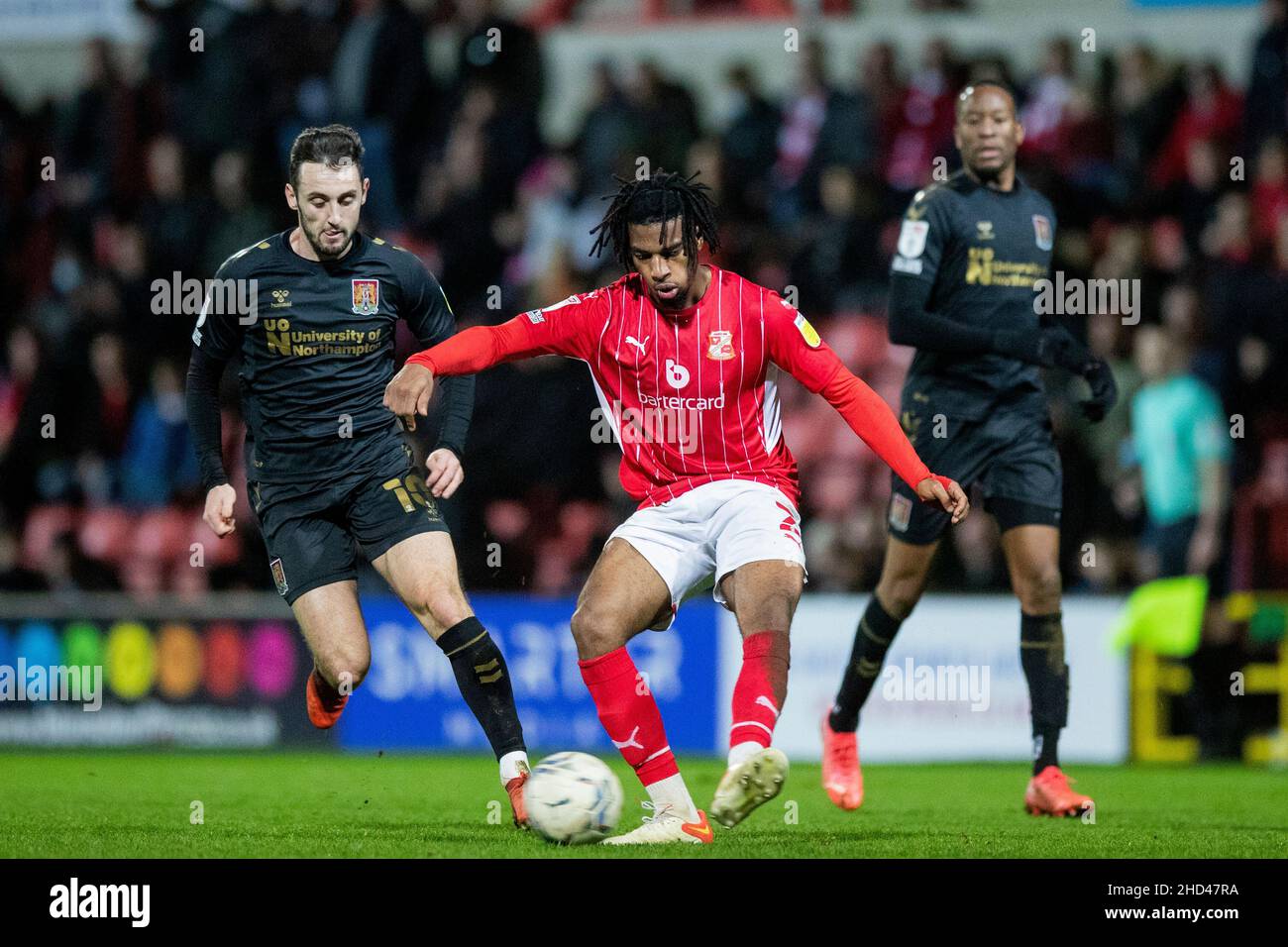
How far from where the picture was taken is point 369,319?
6.76 meters


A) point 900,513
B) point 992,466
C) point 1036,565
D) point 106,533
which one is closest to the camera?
point 1036,565

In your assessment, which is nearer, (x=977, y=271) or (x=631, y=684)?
(x=631, y=684)

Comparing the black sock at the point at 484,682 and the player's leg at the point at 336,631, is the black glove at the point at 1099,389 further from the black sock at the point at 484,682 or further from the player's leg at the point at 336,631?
the player's leg at the point at 336,631

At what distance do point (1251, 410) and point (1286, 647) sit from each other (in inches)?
58.2

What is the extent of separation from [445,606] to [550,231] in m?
6.60

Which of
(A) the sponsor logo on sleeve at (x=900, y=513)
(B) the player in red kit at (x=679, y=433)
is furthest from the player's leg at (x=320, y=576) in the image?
(A) the sponsor logo on sleeve at (x=900, y=513)

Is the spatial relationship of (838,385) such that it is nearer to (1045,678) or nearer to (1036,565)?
(1036,565)

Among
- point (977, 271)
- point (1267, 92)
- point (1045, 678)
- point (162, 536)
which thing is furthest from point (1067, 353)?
point (162, 536)

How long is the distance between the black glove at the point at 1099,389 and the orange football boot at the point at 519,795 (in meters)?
2.57

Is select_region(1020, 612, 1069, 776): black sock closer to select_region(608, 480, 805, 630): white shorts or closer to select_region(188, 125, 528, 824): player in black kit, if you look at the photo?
select_region(608, 480, 805, 630): white shorts

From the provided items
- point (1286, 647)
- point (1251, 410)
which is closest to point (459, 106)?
point (1251, 410)

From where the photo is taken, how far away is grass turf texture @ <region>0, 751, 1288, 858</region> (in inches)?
233

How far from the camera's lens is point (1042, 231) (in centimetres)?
750

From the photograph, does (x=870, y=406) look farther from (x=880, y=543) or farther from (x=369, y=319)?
(x=880, y=543)
